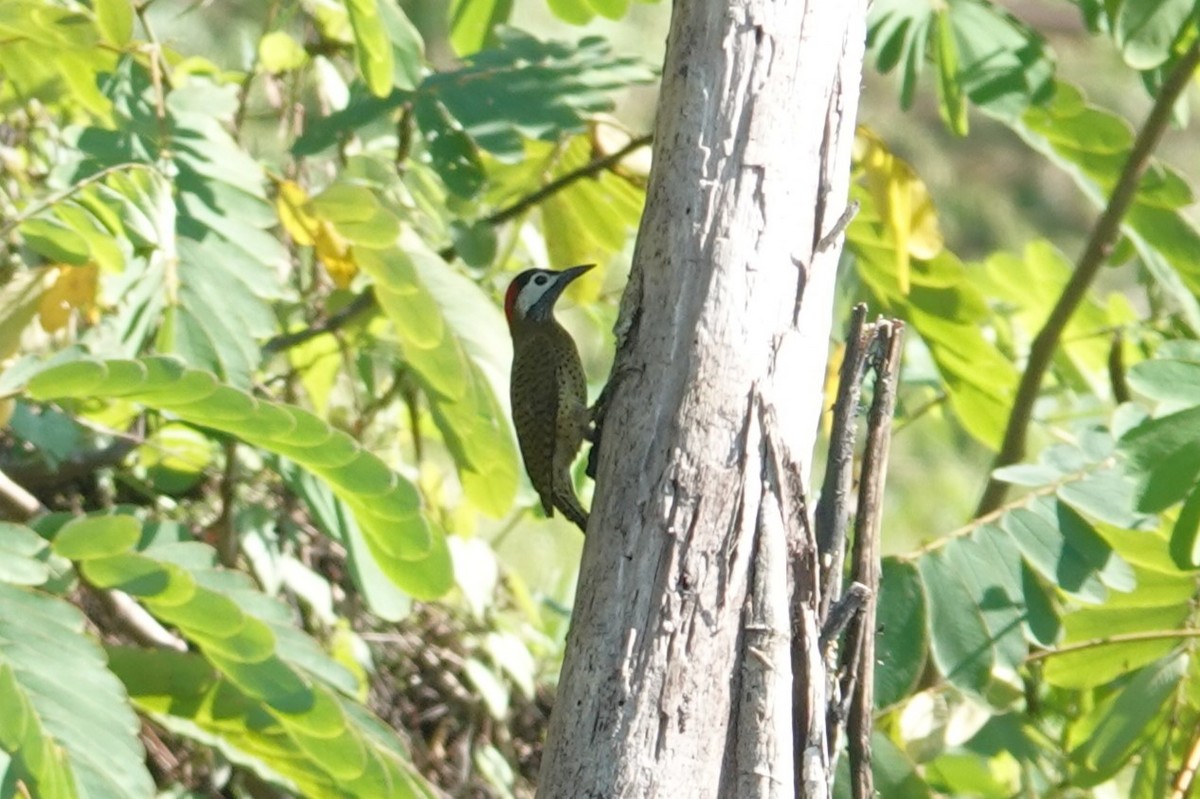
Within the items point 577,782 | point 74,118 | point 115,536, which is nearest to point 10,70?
point 74,118

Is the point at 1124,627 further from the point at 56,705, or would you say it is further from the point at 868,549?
the point at 56,705

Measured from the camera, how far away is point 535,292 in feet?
14.7

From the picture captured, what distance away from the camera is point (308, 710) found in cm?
303

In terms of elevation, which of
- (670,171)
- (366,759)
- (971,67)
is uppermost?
(971,67)

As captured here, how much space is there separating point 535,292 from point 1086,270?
149 centimetres

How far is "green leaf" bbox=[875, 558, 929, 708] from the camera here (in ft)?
10.9

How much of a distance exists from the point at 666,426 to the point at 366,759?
1.02 meters

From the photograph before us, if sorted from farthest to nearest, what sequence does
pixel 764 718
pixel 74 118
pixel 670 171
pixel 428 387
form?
pixel 74 118 → pixel 428 387 → pixel 670 171 → pixel 764 718

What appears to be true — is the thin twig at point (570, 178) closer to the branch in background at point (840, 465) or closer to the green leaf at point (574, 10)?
the green leaf at point (574, 10)

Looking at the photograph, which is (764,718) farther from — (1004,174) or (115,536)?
(1004,174)

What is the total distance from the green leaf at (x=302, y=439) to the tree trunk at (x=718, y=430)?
0.61 metres

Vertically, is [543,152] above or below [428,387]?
above

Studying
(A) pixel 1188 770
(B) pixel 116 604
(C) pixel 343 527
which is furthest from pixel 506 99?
(A) pixel 1188 770

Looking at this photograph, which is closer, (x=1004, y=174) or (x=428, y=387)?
(x=428, y=387)
